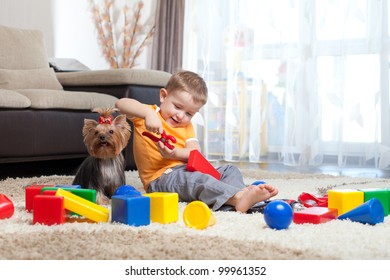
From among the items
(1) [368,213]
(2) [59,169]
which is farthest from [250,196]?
(2) [59,169]

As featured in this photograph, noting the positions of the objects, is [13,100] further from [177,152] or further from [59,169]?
Result: [177,152]

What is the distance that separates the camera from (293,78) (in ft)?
14.5

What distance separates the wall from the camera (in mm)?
4918

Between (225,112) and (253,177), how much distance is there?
5.57 feet

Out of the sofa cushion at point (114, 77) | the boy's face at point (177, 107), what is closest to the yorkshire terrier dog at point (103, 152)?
the boy's face at point (177, 107)

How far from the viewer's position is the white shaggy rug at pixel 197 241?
1.21 metres

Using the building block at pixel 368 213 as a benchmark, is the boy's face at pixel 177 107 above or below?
above

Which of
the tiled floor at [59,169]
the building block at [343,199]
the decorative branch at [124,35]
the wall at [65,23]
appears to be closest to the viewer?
the building block at [343,199]

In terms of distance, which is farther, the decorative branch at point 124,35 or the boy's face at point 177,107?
the decorative branch at point 124,35

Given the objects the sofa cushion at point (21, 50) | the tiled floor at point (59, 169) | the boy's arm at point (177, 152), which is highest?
the sofa cushion at point (21, 50)

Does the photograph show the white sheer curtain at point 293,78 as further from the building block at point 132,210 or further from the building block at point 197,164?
the building block at point 132,210

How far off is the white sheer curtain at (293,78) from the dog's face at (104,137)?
99.3 inches

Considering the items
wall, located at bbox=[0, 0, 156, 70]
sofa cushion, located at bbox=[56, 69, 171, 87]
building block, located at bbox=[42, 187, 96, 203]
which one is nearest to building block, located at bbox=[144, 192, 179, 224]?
building block, located at bbox=[42, 187, 96, 203]
